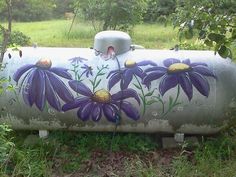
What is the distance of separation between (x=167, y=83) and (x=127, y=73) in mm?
442

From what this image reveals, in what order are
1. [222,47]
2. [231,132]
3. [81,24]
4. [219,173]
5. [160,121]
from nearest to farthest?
1. [222,47]
2. [219,173]
3. [160,121]
4. [231,132]
5. [81,24]

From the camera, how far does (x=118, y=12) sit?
44.7 ft

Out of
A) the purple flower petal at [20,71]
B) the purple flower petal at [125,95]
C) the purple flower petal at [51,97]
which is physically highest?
the purple flower petal at [20,71]

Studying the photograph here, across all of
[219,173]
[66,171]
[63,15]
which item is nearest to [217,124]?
[219,173]

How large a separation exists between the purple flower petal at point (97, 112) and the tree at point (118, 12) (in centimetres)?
929

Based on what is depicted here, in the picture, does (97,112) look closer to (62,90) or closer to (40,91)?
(62,90)

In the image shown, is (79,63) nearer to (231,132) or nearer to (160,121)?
(160,121)

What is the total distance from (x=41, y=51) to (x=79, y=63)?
1.66 feet

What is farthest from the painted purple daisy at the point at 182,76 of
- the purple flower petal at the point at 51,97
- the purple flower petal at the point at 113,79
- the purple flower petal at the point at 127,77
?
the purple flower petal at the point at 51,97

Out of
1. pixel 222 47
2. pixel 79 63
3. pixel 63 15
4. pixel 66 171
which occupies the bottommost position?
pixel 63 15

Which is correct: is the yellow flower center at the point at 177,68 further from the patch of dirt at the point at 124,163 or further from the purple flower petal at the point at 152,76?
the patch of dirt at the point at 124,163

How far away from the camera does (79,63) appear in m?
4.71

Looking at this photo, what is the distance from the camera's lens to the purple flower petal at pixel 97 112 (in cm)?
457

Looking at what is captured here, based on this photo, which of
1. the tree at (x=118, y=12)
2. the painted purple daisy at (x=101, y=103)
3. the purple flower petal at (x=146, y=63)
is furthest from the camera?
the tree at (x=118, y=12)
